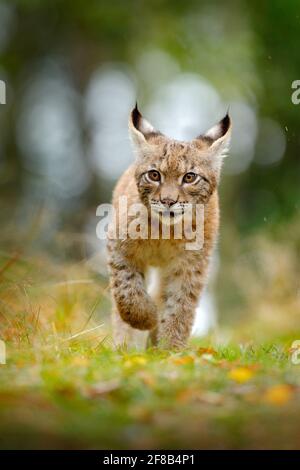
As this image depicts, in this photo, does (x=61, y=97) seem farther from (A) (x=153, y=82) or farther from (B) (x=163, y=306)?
(B) (x=163, y=306)

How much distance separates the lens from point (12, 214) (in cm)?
1379

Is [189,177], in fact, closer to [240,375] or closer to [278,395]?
[240,375]

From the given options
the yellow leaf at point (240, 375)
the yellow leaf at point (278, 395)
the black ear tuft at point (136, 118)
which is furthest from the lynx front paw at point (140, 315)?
the yellow leaf at point (278, 395)

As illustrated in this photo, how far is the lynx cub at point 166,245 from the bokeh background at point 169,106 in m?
5.19

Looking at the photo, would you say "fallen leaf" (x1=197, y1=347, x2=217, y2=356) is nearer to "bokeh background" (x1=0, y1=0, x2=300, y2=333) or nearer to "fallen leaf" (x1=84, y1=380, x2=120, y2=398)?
"fallen leaf" (x1=84, y1=380, x2=120, y2=398)

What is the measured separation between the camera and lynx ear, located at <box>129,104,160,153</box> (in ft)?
27.9

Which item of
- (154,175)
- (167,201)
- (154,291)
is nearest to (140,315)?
(154,291)

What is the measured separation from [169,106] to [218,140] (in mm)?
15436

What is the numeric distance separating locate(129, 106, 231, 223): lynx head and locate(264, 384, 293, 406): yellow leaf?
2.70 metres

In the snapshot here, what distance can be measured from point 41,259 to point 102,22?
36.0 ft

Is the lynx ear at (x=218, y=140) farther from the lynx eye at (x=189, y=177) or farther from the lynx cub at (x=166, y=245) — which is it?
the lynx eye at (x=189, y=177)

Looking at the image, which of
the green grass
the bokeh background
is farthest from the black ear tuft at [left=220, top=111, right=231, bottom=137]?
the bokeh background

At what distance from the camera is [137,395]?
5.40 m

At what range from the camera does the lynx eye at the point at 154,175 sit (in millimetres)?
8133
